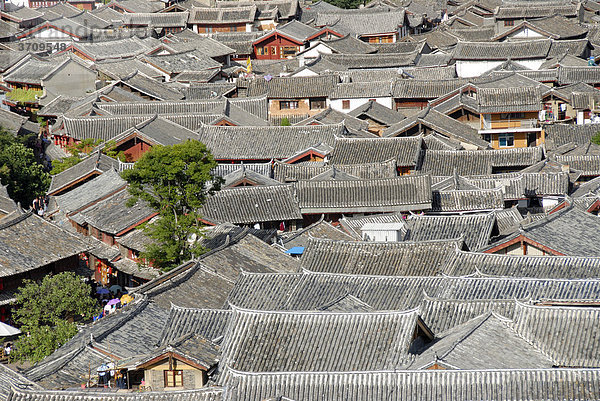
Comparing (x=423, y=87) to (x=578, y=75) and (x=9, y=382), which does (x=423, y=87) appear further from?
(x=9, y=382)

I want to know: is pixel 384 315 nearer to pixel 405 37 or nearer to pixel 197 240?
pixel 197 240

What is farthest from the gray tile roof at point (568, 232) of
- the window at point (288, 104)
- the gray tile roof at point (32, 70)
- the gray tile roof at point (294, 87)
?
the gray tile roof at point (32, 70)

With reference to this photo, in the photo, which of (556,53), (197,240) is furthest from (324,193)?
(556,53)

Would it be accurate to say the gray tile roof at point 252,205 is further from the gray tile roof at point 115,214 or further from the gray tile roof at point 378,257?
the gray tile roof at point 378,257

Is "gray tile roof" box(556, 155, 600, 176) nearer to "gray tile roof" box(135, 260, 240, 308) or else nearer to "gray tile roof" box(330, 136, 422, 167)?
"gray tile roof" box(330, 136, 422, 167)

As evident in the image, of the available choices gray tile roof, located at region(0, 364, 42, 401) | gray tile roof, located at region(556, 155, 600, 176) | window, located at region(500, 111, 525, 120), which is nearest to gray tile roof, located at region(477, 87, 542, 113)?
window, located at region(500, 111, 525, 120)

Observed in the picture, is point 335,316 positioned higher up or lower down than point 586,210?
higher up
